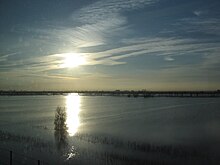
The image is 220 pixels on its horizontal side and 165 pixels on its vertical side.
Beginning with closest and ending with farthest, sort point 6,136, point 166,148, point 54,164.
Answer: point 54,164 < point 166,148 < point 6,136

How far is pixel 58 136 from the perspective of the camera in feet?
106

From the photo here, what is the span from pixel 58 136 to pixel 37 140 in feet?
11.5

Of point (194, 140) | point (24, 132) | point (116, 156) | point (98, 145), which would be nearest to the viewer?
point (116, 156)

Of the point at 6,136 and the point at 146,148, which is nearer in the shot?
the point at 146,148

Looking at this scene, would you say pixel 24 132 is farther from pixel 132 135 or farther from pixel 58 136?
pixel 132 135

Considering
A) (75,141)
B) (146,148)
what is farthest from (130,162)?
(75,141)

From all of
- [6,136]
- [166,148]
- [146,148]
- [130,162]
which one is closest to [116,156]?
[130,162]

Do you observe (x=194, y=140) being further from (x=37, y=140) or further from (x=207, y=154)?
(x=37, y=140)

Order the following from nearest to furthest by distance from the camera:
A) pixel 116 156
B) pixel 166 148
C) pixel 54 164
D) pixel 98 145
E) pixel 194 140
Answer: pixel 54 164, pixel 116 156, pixel 166 148, pixel 98 145, pixel 194 140

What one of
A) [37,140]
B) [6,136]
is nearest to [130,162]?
[37,140]

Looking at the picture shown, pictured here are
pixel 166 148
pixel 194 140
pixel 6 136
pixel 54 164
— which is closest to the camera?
pixel 54 164

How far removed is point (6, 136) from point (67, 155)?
487 inches

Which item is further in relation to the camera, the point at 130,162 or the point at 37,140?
the point at 37,140

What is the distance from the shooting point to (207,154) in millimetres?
22938
